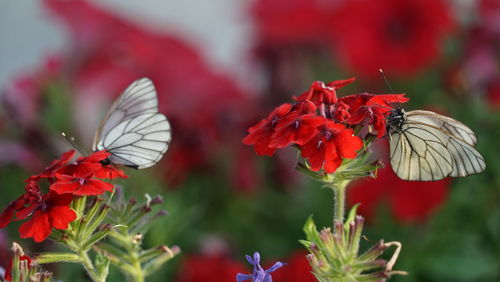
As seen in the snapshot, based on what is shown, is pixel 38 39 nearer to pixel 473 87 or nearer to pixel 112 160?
pixel 473 87

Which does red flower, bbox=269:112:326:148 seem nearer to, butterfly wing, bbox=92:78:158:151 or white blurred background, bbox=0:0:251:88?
butterfly wing, bbox=92:78:158:151

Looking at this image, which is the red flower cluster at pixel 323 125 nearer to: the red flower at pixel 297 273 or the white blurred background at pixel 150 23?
the red flower at pixel 297 273

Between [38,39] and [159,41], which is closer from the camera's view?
[159,41]

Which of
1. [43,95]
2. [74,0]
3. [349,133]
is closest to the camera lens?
[349,133]

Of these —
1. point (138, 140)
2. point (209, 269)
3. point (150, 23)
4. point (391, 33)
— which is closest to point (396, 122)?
point (138, 140)

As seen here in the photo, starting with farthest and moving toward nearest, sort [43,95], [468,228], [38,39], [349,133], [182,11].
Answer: [182,11], [38,39], [43,95], [468,228], [349,133]

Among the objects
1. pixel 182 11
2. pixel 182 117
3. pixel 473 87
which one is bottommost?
pixel 182 117

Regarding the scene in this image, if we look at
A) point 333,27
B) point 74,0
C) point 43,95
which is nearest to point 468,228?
point 333,27
